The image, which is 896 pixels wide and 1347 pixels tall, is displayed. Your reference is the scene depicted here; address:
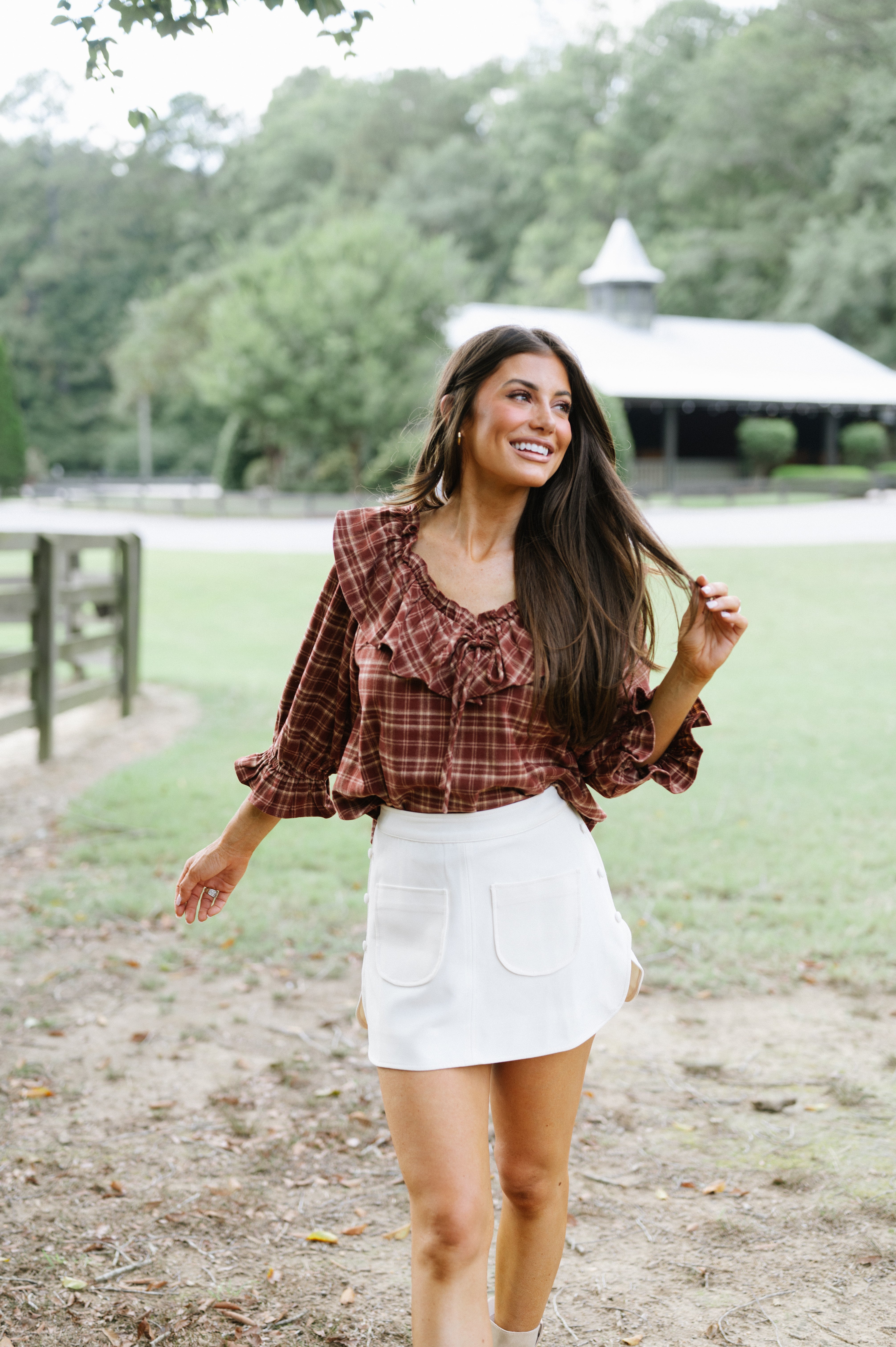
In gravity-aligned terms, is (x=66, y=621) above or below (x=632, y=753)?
below

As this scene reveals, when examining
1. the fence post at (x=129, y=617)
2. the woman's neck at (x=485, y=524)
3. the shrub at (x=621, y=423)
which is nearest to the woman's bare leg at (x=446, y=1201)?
the woman's neck at (x=485, y=524)

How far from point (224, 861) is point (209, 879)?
58 mm

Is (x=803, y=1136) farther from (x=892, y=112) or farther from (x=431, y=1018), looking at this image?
(x=892, y=112)

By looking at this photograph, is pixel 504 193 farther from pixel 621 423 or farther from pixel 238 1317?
pixel 238 1317

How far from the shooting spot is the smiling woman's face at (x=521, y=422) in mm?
2148

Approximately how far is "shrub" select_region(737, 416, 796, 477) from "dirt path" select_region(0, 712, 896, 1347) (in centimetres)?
3294

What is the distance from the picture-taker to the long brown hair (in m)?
2.11

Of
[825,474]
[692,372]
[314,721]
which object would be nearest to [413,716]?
[314,721]

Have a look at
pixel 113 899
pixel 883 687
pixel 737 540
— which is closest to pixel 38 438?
pixel 737 540

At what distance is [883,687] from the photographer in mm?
11055

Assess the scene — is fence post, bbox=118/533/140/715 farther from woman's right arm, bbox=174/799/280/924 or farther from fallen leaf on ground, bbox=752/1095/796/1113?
woman's right arm, bbox=174/799/280/924

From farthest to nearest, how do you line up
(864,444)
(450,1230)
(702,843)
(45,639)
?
1. (864,444)
2. (45,639)
3. (702,843)
4. (450,1230)

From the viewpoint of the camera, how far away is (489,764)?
201 centimetres

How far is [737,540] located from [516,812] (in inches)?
808
